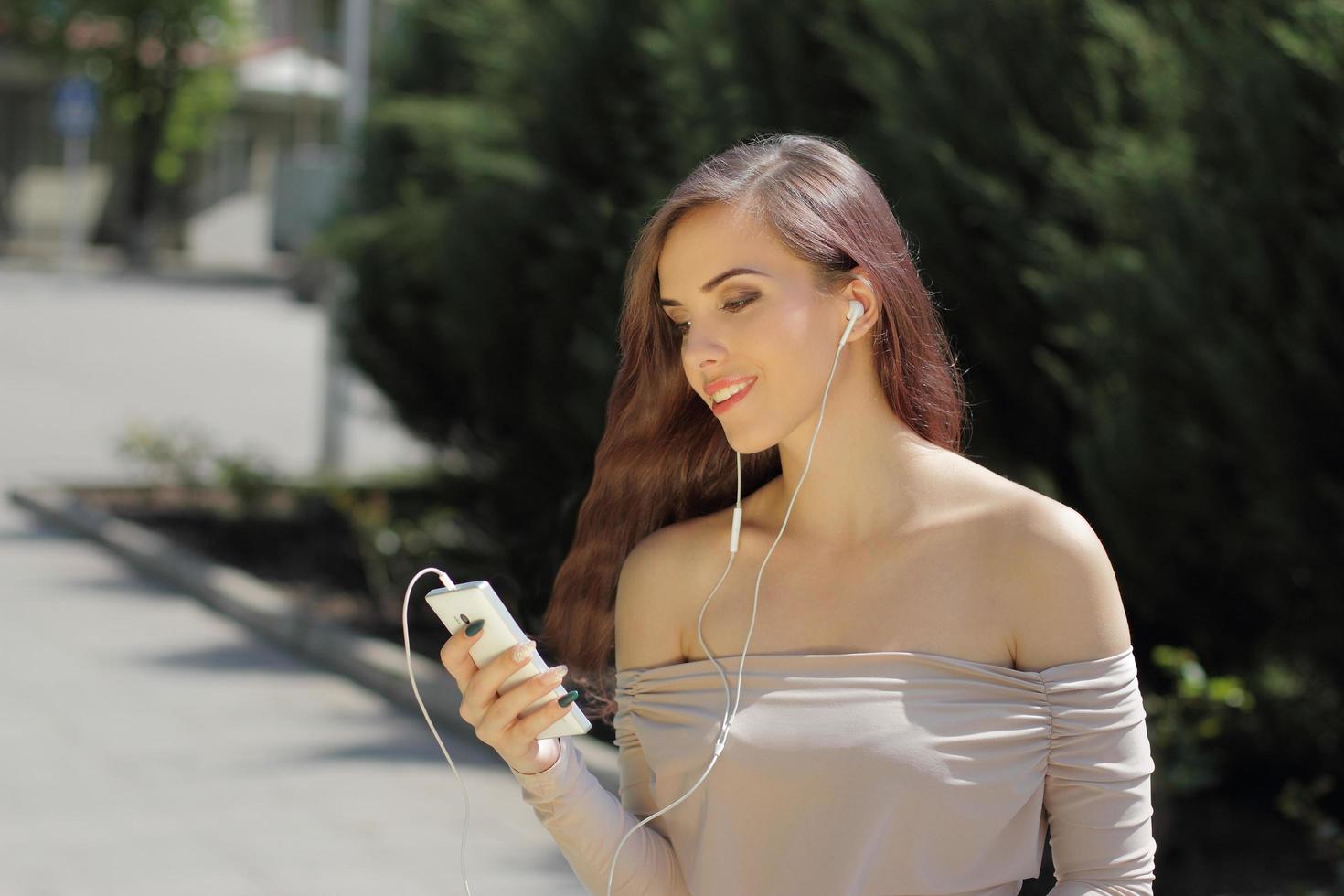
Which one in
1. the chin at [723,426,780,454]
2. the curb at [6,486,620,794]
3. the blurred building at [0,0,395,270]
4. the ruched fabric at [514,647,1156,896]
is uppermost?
the chin at [723,426,780,454]

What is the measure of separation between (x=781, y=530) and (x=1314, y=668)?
3.40 metres

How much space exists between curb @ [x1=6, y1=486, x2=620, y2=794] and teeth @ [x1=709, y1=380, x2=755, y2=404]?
3.08 meters

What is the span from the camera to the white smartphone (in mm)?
1897

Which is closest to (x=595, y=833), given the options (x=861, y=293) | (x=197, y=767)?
(x=861, y=293)

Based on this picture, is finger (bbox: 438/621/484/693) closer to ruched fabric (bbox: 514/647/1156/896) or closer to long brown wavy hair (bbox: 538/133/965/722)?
ruched fabric (bbox: 514/647/1156/896)

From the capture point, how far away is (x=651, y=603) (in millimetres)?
2225

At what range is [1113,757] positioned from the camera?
195cm

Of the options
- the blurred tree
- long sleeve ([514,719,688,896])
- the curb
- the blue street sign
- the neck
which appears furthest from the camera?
the blurred tree

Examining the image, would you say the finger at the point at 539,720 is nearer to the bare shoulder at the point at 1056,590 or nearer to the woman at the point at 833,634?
the woman at the point at 833,634

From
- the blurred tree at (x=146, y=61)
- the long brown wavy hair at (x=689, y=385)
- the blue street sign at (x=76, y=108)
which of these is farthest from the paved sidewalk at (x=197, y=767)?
the blurred tree at (x=146, y=61)

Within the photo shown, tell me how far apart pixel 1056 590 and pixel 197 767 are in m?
4.26

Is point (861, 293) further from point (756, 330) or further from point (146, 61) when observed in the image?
point (146, 61)

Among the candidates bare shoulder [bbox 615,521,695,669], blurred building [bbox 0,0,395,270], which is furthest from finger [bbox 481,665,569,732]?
blurred building [bbox 0,0,395,270]

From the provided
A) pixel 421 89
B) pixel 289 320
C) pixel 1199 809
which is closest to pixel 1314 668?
pixel 1199 809
